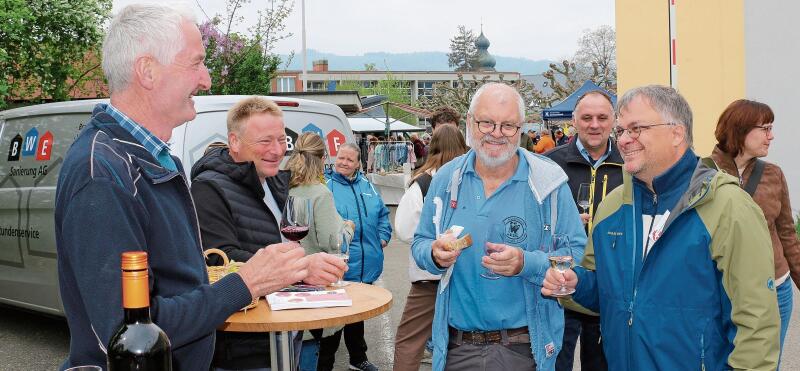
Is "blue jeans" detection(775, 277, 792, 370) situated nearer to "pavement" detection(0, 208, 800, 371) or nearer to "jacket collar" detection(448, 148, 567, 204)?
"jacket collar" detection(448, 148, 567, 204)

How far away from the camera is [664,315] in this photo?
2.92 meters

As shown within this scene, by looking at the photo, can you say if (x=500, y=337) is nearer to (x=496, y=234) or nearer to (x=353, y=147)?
(x=496, y=234)

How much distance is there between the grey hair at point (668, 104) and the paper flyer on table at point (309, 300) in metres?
1.48

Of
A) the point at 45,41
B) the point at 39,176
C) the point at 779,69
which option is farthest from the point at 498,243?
the point at 45,41

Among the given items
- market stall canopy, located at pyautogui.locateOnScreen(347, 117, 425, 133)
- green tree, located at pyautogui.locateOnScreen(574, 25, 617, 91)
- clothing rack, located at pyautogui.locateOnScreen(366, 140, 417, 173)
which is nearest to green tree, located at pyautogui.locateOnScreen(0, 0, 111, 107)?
clothing rack, located at pyautogui.locateOnScreen(366, 140, 417, 173)

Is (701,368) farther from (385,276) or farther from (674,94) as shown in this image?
(385,276)

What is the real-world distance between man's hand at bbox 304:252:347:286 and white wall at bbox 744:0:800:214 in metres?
10.2

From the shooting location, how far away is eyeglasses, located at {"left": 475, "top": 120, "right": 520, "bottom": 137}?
142 inches

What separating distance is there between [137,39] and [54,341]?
6.24 meters

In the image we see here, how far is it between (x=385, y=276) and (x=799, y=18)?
7031 mm

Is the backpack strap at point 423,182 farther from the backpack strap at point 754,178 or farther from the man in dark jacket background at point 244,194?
the backpack strap at point 754,178

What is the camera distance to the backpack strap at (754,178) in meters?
4.82

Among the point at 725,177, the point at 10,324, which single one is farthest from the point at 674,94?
the point at 10,324

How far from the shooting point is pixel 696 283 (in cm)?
286
